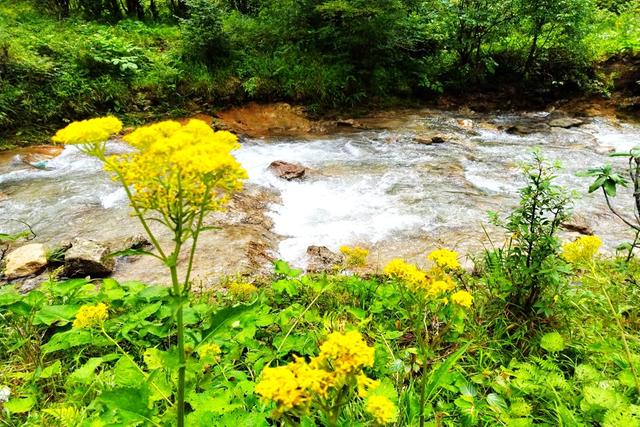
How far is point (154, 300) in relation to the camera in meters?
2.92

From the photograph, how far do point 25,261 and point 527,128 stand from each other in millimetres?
10378

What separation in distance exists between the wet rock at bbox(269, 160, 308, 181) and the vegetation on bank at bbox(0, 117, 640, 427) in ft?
12.6

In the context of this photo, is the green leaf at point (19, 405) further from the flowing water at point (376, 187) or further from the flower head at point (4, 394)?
the flowing water at point (376, 187)

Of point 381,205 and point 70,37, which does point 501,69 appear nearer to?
point 381,205

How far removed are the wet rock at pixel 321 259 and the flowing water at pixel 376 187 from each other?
159mm

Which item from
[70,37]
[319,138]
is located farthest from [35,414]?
[70,37]

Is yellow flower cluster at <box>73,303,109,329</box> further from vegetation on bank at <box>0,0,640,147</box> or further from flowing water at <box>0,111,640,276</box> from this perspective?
vegetation on bank at <box>0,0,640,147</box>

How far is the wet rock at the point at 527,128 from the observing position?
970cm

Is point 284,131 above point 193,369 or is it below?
below

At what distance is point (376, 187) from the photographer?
684 centimetres

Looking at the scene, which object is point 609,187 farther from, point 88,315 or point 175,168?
point 88,315

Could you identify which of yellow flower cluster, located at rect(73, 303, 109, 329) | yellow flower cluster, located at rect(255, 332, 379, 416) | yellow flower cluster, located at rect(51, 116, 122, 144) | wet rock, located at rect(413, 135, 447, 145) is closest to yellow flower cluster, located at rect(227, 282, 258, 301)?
yellow flower cluster, located at rect(73, 303, 109, 329)

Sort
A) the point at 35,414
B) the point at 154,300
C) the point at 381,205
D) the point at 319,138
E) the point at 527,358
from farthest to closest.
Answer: the point at 319,138 < the point at 381,205 < the point at 154,300 < the point at 527,358 < the point at 35,414

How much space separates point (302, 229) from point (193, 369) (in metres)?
4.16
